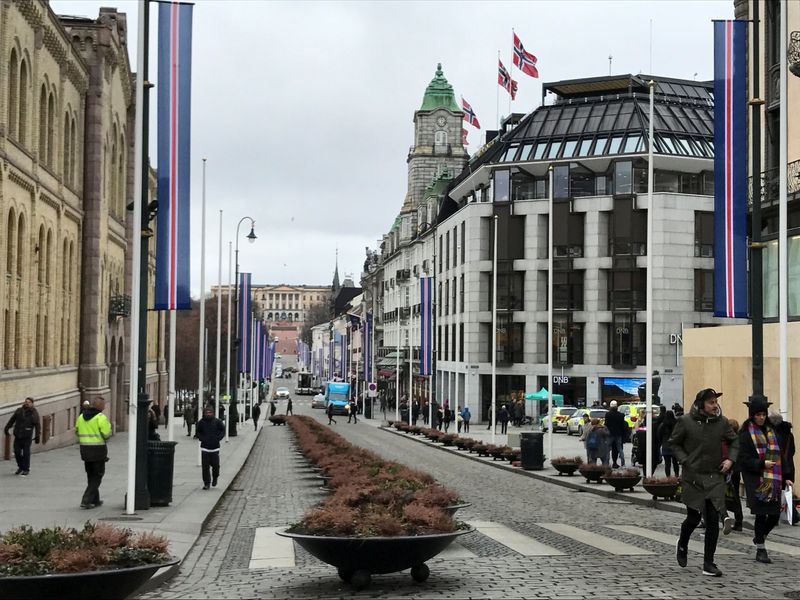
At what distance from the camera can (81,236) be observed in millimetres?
43875

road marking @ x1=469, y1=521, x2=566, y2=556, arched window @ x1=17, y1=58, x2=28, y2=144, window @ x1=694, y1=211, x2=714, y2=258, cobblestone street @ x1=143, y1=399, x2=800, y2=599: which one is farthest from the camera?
window @ x1=694, y1=211, x2=714, y2=258

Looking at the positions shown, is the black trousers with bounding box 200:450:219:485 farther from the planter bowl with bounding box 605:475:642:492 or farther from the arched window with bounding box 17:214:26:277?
the arched window with bounding box 17:214:26:277

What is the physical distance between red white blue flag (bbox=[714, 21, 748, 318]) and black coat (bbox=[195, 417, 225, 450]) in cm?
957

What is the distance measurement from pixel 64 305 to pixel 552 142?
3806 centimetres

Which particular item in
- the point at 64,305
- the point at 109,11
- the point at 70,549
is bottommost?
→ the point at 70,549

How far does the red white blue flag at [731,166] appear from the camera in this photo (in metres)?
18.0

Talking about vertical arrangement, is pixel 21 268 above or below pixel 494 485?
above

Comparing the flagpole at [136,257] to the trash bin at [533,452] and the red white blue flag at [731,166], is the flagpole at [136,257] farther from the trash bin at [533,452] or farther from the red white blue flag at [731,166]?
the trash bin at [533,452]

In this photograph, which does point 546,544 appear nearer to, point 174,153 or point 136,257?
point 136,257

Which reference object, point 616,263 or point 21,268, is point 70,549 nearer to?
point 21,268

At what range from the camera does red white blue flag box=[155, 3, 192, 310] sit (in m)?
17.4

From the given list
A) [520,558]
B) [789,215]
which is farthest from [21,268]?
[520,558]

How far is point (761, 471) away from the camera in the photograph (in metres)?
12.6

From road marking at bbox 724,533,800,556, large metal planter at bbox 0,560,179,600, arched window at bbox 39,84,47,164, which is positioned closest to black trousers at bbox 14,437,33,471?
arched window at bbox 39,84,47,164
